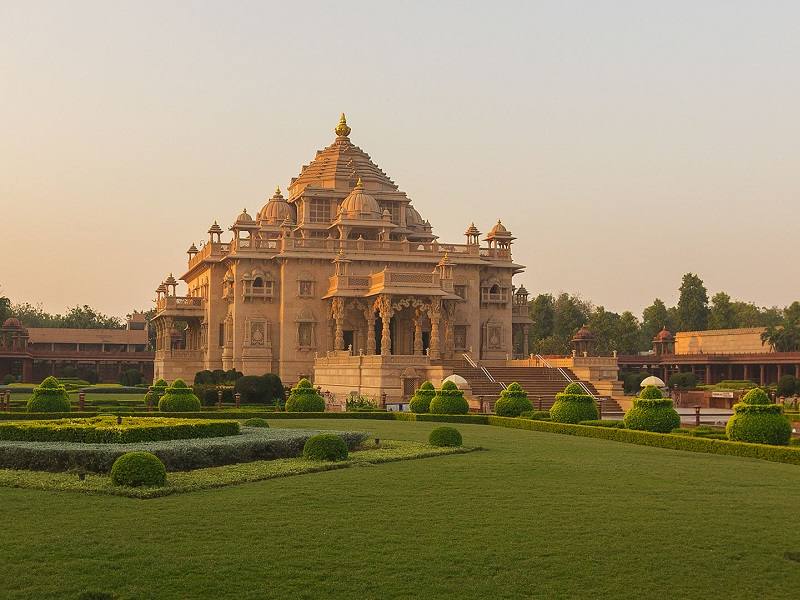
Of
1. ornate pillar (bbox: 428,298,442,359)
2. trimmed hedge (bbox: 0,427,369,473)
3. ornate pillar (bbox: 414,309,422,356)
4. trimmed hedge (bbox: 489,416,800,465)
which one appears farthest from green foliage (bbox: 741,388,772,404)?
ornate pillar (bbox: 414,309,422,356)

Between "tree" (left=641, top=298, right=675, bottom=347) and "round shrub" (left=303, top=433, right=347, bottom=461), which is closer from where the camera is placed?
"round shrub" (left=303, top=433, right=347, bottom=461)

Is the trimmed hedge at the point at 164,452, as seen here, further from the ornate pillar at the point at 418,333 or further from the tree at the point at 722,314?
the tree at the point at 722,314

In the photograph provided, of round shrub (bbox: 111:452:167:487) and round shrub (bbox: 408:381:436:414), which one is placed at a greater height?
round shrub (bbox: 408:381:436:414)

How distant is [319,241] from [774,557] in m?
44.0

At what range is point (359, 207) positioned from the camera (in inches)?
2192

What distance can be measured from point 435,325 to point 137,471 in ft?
113

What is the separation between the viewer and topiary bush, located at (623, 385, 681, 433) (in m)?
27.2

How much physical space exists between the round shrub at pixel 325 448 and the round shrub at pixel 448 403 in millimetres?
15269

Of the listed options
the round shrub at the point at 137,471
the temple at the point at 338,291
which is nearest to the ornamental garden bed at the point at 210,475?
the round shrub at the point at 137,471

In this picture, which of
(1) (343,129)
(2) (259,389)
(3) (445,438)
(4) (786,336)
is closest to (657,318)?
(4) (786,336)

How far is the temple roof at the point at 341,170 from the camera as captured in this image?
6019 cm

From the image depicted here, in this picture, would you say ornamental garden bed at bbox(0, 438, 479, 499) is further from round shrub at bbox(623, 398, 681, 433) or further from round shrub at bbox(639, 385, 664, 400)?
round shrub at bbox(639, 385, 664, 400)

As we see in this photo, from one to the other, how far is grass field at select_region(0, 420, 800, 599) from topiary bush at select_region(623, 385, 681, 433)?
30.0 ft

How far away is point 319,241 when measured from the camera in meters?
54.8
